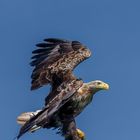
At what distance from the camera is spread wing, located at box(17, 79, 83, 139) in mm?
16562

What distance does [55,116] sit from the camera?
1795 centimetres

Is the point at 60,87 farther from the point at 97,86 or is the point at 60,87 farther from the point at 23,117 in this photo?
the point at 23,117

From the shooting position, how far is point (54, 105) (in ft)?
57.1

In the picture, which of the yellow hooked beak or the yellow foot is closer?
the yellow foot

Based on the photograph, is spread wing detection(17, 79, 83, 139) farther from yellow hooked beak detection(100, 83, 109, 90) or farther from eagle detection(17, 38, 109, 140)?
yellow hooked beak detection(100, 83, 109, 90)

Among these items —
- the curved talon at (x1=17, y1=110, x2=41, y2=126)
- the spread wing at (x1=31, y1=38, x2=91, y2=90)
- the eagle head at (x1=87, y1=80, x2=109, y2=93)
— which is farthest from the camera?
the spread wing at (x1=31, y1=38, x2=91, y2=90)

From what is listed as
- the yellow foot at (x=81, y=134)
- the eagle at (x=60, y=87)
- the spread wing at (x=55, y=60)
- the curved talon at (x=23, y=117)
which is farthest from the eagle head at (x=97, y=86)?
the yellow foot at (x=81, y=134)

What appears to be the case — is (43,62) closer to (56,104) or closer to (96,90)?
(96,90)

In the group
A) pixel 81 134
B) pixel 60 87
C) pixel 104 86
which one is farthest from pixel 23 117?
pixel 81 134

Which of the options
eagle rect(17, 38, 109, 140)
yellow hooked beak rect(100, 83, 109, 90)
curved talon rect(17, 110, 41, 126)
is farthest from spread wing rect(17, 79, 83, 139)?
curved talon rect(17, 110, 41, 126)

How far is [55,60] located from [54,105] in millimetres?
4251

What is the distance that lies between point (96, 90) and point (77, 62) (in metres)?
2.00

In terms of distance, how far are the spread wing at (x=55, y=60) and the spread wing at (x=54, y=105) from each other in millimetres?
873

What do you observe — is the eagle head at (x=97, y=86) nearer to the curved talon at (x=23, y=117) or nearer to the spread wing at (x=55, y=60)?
the spread wing at (x=55, y=60)
